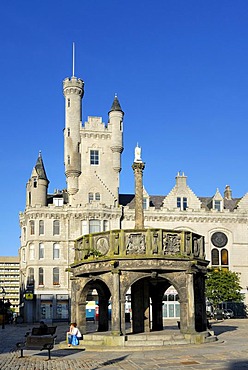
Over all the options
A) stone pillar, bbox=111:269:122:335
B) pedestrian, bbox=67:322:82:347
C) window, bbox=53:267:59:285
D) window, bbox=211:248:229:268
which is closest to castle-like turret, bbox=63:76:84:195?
window, bbox=53:267:59:285

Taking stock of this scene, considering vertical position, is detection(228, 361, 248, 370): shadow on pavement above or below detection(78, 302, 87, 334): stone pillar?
below

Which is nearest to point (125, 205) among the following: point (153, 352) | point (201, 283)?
point (201, 283)

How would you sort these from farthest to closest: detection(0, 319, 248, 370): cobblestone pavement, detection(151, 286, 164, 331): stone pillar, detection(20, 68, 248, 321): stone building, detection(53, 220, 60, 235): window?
detection(53, 220, 60, 235): window < detection(20, 68, 248, 321): stone building < detection(151, 286, 164, 331): stone pillar < detection(0, 319, 248, 370): cobblestone pavement

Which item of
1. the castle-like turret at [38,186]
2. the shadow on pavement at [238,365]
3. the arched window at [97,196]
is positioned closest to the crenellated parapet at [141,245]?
the shadow on pavement at [238,365]

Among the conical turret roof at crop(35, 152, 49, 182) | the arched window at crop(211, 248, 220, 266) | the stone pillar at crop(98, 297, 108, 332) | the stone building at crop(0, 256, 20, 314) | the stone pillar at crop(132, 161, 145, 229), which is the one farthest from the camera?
the stone building at crop(0, 256, 20, 314)

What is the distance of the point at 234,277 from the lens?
62.5 m

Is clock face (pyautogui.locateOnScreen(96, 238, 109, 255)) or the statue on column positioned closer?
clock face (pyautogui.locateOnScreen(96, 238, 109, 255))

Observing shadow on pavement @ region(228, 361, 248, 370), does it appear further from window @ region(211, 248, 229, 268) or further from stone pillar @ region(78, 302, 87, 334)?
window @ region(211, 248, 229, 268)

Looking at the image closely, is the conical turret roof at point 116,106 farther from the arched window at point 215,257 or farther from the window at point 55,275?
the arched window at point 215,257

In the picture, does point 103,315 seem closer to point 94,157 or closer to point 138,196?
point 138,196

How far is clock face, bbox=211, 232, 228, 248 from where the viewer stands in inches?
2677

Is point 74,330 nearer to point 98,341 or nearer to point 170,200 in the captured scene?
point 98,341

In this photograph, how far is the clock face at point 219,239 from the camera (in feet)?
223

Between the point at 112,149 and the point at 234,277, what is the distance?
2207cm
